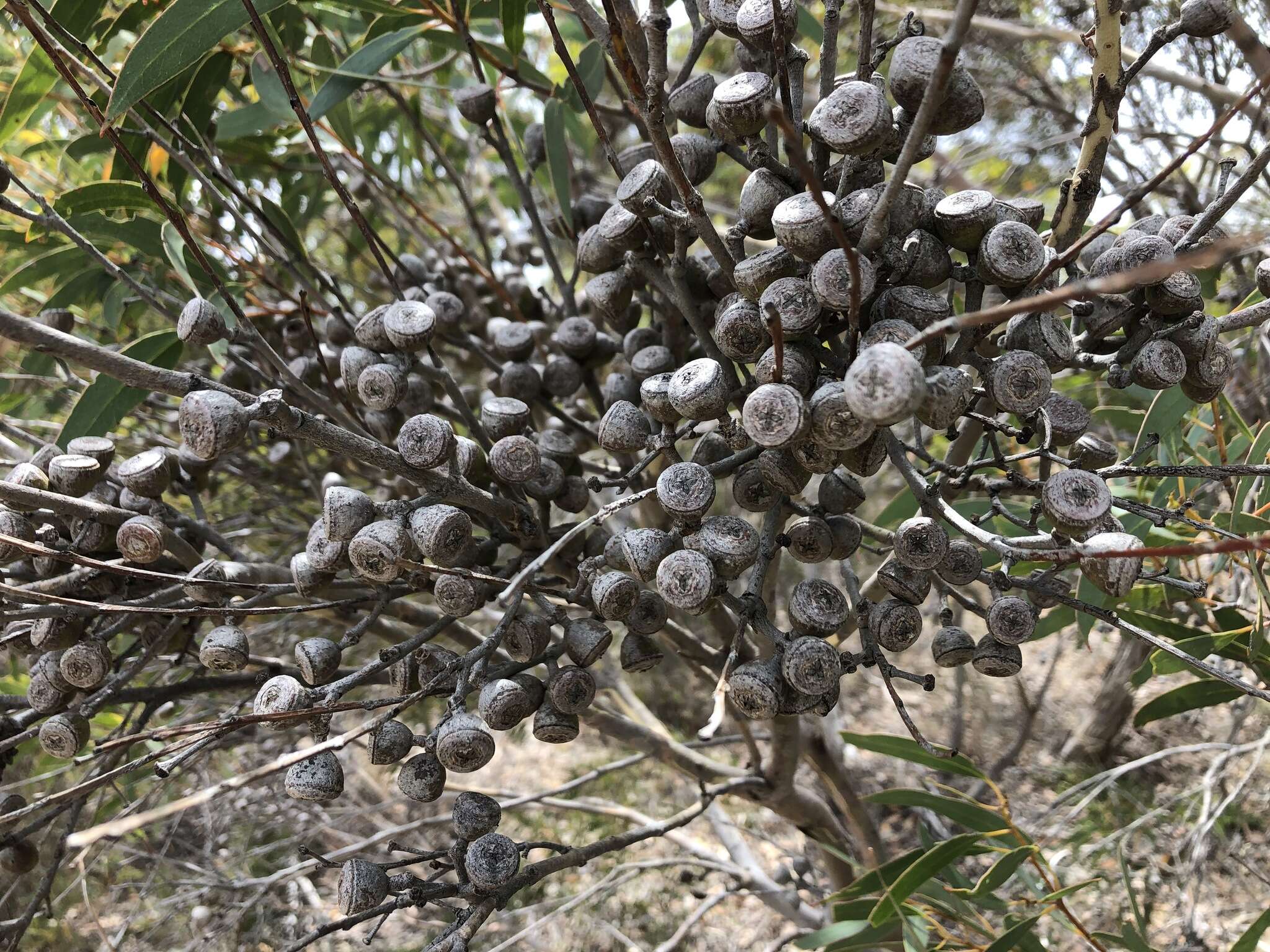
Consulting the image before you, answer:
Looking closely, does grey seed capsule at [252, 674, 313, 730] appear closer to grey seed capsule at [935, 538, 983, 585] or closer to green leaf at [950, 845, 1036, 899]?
grey seed capsule at [935, 538, 983, 585]

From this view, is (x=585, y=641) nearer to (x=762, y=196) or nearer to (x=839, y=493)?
(x=839, y=493)

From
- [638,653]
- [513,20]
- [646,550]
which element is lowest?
[638,653]

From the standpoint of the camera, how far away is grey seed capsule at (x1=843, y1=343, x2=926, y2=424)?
0.38m

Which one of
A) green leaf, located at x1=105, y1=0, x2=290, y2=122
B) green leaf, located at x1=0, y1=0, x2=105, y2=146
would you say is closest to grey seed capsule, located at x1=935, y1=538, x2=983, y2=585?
green leaf, located at x1=105, y1=0, x2=290, y2=122

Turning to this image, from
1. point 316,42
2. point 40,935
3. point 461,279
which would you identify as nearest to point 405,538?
point 461,279

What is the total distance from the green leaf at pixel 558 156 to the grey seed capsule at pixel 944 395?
1.69 feet

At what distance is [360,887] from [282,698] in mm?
149

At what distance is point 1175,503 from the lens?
88 centimetres

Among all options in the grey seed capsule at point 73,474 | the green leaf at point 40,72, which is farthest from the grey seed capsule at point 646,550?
the green leaf at point 40,72

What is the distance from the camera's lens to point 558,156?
2.87 feet

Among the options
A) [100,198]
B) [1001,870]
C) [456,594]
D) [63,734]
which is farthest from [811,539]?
[100,198]

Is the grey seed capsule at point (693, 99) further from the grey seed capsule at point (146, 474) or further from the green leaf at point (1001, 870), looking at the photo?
the green leaf at point (1001, 870)

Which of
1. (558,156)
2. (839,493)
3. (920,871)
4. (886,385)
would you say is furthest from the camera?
(558,156)

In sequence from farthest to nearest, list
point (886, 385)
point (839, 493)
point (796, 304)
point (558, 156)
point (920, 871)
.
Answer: point (558, 156) < point (920, 871) < point (839, 493) < point (796, 304) < point (886, 385)
